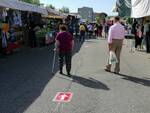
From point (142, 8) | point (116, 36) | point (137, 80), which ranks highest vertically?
point (142, 8)

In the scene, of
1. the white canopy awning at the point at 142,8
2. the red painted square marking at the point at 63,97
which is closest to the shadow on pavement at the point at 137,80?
the red painted square marking at the point at 63,97

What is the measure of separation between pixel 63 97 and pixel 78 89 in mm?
1106

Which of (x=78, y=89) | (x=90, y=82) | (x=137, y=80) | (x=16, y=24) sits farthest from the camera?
(x=16, y=24)

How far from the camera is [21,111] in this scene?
8289 mm

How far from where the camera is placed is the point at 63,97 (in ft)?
32.0

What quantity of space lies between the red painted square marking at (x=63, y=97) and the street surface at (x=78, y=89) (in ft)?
0.39

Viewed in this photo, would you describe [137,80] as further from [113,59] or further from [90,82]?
[113,59]

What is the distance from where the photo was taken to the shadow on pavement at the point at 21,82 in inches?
357

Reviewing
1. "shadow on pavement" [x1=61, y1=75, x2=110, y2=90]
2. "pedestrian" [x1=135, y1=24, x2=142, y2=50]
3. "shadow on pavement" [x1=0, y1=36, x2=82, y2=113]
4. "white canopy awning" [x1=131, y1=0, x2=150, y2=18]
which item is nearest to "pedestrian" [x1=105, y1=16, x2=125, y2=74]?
"shadow on pavement" [x1=61, y1=75, x2=110, y2=90]

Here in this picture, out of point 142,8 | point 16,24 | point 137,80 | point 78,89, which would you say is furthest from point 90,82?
point 16,24

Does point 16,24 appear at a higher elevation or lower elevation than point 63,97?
higher

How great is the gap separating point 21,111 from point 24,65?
824 centimetres

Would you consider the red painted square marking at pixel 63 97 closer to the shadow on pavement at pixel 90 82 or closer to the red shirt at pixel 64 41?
the shadow on pavement at pixel 90 82

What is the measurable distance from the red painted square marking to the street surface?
12 cm
